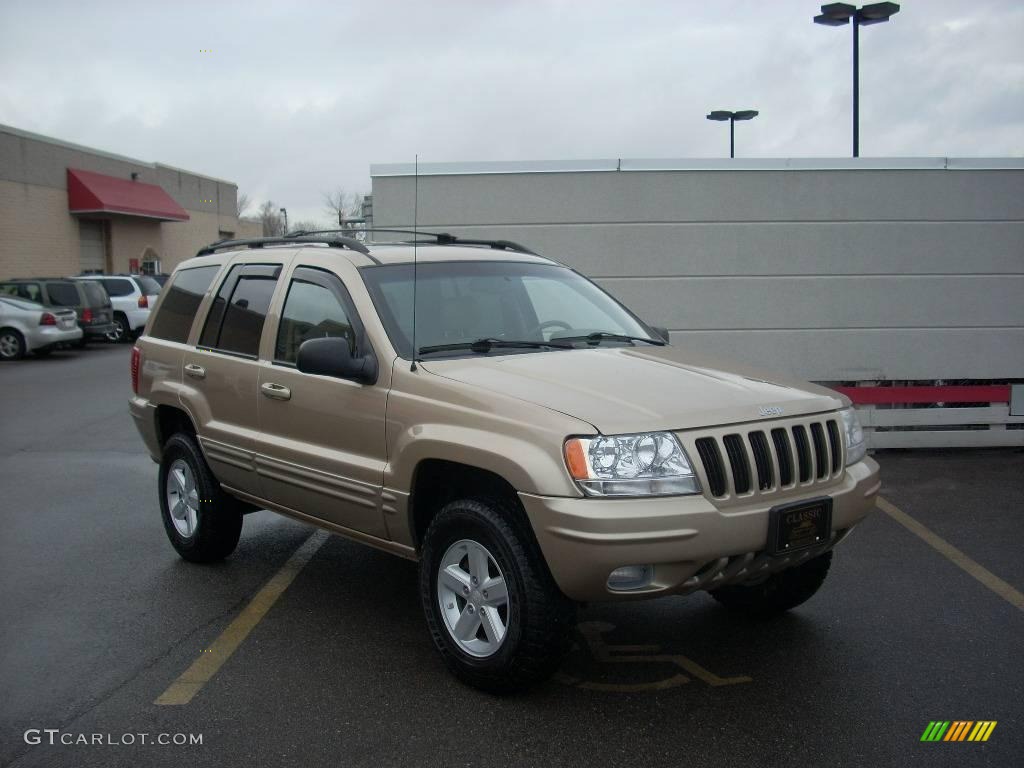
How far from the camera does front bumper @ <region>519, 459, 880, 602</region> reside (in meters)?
3.65

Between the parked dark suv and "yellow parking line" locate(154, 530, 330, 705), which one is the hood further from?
the parked dark suv

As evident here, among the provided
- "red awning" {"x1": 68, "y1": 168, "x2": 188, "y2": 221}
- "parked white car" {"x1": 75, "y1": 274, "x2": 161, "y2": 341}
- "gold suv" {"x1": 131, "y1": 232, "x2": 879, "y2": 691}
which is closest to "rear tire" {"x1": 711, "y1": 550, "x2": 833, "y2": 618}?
"gold suv" {"x1": 131, "y1": 232, "x2": 879, "y2": 691}

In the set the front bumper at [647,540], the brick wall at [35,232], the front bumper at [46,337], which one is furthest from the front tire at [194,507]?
the brick wall at [35,232]

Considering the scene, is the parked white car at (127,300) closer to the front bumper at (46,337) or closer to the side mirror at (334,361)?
the front bumper at (46,337)

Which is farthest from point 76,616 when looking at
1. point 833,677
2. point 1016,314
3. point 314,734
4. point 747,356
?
point 1016,314

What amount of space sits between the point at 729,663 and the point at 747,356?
604 cm

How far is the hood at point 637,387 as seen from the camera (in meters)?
3.85

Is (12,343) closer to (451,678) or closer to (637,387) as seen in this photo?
(451,678)

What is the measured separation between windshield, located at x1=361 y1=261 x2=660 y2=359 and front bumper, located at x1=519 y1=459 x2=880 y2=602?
1235mm

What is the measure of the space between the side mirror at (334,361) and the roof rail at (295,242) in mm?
778

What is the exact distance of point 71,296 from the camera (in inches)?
930

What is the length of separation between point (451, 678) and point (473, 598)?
0.46 metres

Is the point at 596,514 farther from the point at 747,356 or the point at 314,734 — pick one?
the point at 747,356

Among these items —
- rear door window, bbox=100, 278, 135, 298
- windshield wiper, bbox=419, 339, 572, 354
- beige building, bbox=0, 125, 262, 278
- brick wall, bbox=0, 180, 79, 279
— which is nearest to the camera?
windshield wiper, bbox=419, 339, 572, 354
